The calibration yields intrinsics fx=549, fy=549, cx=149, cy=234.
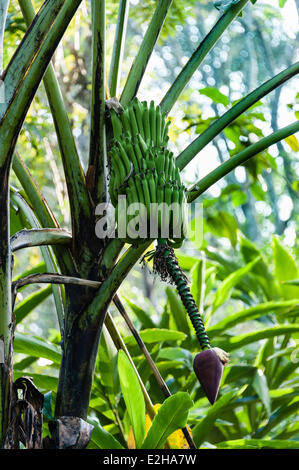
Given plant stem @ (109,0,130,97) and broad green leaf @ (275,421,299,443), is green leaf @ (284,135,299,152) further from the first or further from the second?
broad green leaf @ (275,421,299,443)

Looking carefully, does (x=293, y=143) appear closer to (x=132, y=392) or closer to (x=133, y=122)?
(x=133, y=122)

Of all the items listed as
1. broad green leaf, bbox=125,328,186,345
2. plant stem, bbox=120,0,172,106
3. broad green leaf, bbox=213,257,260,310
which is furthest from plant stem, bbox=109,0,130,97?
broad green leaf, bbox=213,257,260,310

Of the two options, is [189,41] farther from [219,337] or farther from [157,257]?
[157,257]

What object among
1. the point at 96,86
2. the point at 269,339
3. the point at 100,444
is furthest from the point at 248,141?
the point at 100,444

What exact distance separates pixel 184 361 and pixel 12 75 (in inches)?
30.4

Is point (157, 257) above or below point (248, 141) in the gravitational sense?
below

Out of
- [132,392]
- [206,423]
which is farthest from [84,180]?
[206,423]

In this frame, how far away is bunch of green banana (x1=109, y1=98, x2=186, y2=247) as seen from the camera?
0.70m

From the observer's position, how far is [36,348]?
3.80ft

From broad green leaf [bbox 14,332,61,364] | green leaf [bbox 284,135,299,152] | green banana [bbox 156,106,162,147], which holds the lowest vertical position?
broad green leaf [bbox 14,332,61,364]

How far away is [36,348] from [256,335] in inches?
19.8

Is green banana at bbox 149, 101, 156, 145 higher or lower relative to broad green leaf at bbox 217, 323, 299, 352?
higher

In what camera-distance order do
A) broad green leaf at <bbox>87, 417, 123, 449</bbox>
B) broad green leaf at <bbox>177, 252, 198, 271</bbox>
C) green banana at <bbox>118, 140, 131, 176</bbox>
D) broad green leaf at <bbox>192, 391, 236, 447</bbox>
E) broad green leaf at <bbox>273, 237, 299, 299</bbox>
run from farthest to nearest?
broad green leaf at <bbox>177, 252, 198, 271</bbox> → broad green leaf at <bbox>273, 237, 299, 299</bbox> → broad green leaf at <bbox>192, 391, 236, 447</bbox> → broad green leaf at <bbox>87, 417, 123, 449</bbox> → green banana at <bbox>118, 140, 131, 176</bbox>

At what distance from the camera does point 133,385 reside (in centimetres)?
86
